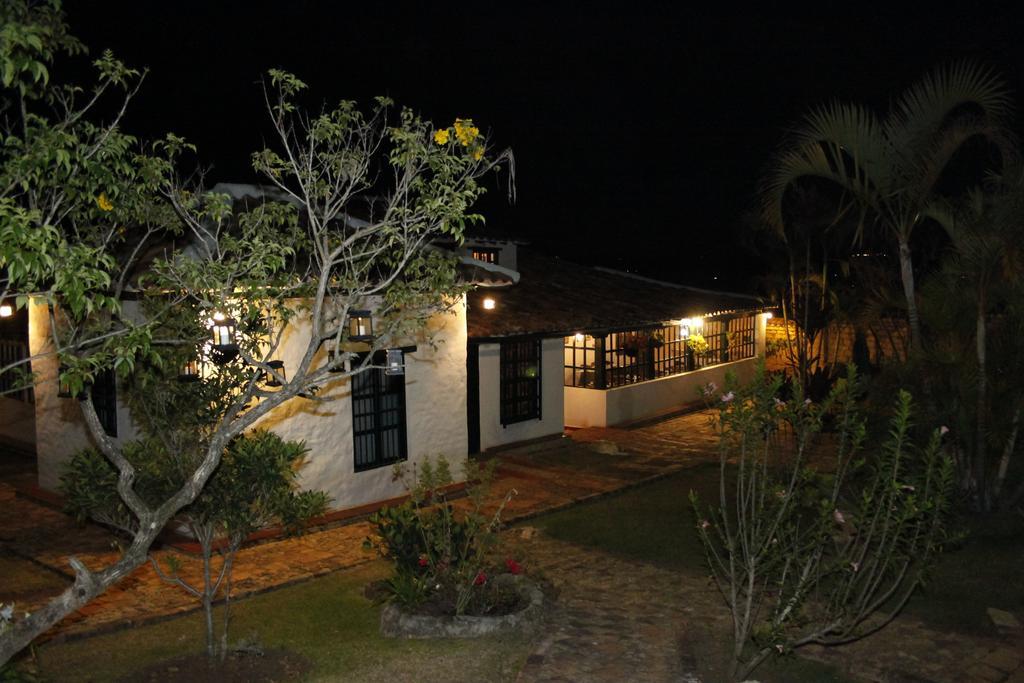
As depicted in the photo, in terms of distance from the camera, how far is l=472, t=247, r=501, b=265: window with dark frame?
64.2ft

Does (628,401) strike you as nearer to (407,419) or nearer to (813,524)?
(407,419)

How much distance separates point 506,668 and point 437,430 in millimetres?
6009

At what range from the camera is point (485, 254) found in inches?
781

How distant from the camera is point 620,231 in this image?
34750 mm

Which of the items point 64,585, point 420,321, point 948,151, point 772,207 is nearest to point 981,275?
point 948,151

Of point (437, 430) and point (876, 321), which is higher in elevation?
Result: point (876, 321)

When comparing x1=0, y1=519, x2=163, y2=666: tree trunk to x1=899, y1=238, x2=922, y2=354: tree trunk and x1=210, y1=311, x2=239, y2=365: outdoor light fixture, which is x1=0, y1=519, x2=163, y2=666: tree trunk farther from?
x1=899, y1=238, x2=922, y2=354: tree trunk

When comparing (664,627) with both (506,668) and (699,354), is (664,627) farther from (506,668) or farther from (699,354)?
(699,354)

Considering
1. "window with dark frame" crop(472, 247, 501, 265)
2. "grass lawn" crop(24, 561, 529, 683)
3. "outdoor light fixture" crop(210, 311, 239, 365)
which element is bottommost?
"grass lawn" crop(24, 561, 529, 683)

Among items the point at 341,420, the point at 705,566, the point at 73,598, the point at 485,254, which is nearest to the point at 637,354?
the point at 485,254

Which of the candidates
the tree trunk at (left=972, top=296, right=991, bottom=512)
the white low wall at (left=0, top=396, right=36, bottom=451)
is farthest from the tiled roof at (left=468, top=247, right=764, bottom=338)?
the white low wall at (left=0, top=396, right=36, bottom=451)

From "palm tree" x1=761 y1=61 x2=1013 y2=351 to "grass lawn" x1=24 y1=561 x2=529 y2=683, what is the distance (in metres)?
5.85

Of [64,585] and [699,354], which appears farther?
[699,354]

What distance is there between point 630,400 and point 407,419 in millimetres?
7249
